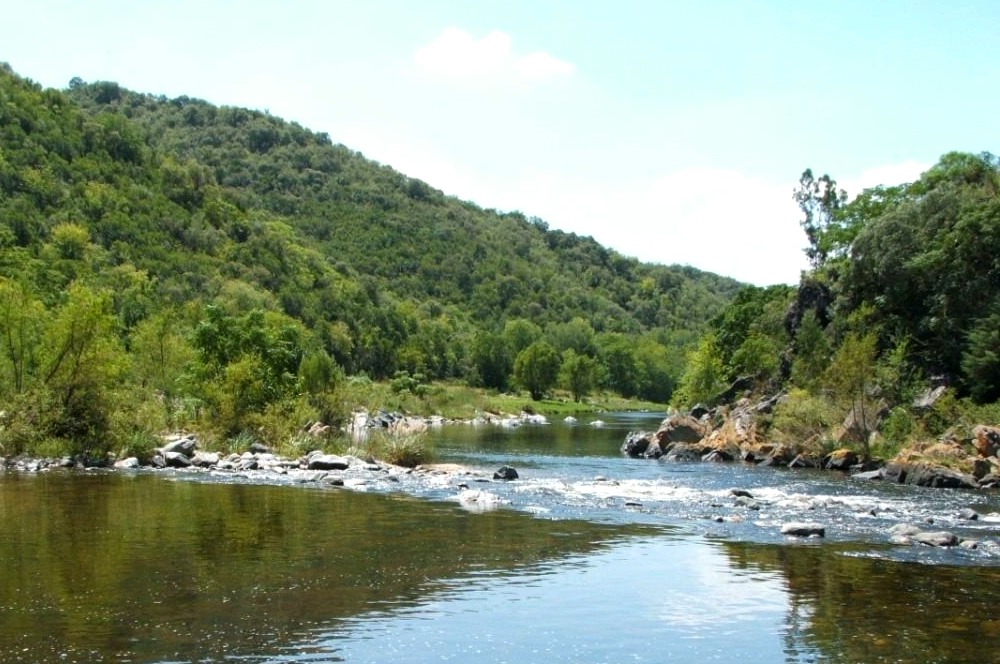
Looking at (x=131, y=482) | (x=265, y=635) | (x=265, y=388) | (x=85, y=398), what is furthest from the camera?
(x=265, y=388)

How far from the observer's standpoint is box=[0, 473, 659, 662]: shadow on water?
1666 centimetres

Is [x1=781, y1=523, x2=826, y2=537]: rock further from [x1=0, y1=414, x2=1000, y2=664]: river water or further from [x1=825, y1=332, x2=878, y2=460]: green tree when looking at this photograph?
[x1=825, y1=332, x2=878, y2=460]: green tree

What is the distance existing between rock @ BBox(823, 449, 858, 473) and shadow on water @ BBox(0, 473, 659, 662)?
29900 mm

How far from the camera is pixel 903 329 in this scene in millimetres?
68062

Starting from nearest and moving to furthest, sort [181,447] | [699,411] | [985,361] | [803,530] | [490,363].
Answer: [803,530] → [181,447] → [985,361] → [699,411] → [490,363]

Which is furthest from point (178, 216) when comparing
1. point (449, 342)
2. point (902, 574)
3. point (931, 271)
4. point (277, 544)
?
point (902, 574)

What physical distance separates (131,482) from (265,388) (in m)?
17.0

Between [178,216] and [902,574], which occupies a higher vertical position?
[178,216]

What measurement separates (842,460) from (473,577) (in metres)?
39.5

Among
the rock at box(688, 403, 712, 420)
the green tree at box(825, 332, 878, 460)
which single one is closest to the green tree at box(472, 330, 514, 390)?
the rock at box(688, 403, 712, 420)

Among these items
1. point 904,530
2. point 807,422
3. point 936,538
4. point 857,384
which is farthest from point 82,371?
point 857,384

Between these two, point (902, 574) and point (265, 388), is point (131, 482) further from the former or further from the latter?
point (902, 574)

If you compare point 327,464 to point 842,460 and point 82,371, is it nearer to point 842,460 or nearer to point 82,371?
point 82,371

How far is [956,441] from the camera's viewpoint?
51.3 m
